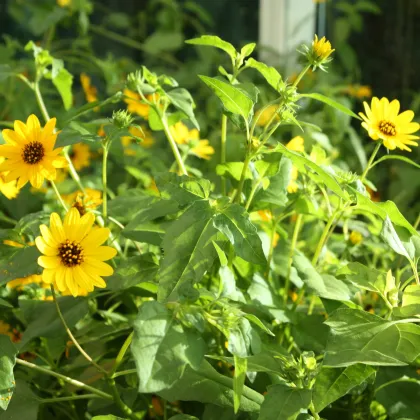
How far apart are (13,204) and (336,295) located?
1.84ft

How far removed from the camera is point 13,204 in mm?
1053

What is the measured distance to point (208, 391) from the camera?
0.61 m

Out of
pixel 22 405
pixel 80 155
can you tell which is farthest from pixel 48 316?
pixel 80 155

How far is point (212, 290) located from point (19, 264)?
0.17 meters

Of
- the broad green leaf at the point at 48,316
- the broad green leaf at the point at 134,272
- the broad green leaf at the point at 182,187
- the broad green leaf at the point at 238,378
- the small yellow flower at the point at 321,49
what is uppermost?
the small yellow flower at the point at 321,49

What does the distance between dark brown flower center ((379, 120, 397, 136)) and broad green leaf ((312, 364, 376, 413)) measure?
0.22m

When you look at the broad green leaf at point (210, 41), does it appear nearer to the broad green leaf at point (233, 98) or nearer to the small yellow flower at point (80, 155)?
the broad green leaf at point (233, 98)

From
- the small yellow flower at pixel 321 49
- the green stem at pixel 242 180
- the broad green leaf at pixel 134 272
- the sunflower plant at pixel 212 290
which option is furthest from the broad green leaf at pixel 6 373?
the small yellow flower at pixel 321 49

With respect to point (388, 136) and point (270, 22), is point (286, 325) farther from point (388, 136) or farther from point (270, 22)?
point (270, 22)

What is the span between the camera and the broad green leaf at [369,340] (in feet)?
1.75

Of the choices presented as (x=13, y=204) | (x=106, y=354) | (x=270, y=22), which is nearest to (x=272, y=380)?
(x=106, y=354)

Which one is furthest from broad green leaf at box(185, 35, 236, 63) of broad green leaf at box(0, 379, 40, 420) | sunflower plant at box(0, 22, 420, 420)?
broad green leaf at box(0, 379, 40, 420)

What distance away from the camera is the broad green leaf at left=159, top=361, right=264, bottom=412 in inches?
23.6

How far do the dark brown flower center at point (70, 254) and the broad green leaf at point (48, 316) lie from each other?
→ 0.31ft
